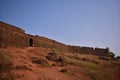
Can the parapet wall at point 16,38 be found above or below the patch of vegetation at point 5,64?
above

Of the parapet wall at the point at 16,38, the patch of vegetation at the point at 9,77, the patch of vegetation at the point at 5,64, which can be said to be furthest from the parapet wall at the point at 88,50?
the patch of vegetation at the point at 9,77

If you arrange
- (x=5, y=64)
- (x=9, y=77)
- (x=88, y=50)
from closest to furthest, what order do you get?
1. (x=9, y=77)
2. (x=5, y=64)
3. (x=88, y=50)

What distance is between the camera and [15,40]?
18609 millimetres

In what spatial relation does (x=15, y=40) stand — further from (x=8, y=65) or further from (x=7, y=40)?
(x=8, y=65)

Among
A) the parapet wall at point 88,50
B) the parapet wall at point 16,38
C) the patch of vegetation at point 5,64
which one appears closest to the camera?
the patch of vegetation at point 5,64

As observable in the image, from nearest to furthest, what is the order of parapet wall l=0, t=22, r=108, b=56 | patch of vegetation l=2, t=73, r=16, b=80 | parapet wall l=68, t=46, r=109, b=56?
patch of vegetation l=2, t=73, r=16, b=80, parapet wall l=0, t=22, r=108, b=56, parapet wall l=68, t=46, r=109, b=56

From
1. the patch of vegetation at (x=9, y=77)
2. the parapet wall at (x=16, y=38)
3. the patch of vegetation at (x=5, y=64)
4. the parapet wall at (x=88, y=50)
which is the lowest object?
the patch of vegetation at (x=9, y=77)

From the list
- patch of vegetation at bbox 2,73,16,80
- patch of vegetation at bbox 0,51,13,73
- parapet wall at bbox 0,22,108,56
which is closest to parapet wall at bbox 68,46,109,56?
parapet wall at bbox 0,22,108,56

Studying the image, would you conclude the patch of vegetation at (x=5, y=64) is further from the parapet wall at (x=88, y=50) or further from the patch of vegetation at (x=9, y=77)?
the parapet wall at (x=88, y=50)

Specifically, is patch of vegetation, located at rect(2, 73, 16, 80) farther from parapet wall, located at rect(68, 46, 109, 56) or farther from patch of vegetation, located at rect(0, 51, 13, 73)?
parapet wall, located at rect(68, 46, 109, 56)

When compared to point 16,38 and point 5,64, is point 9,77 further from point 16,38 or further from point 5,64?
point 16,38

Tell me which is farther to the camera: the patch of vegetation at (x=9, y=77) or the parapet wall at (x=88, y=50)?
the parapet wall at (x=88, y=50)

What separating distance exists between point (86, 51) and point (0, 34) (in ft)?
87.6

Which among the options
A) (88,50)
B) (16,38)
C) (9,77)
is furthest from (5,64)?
(88,50)
